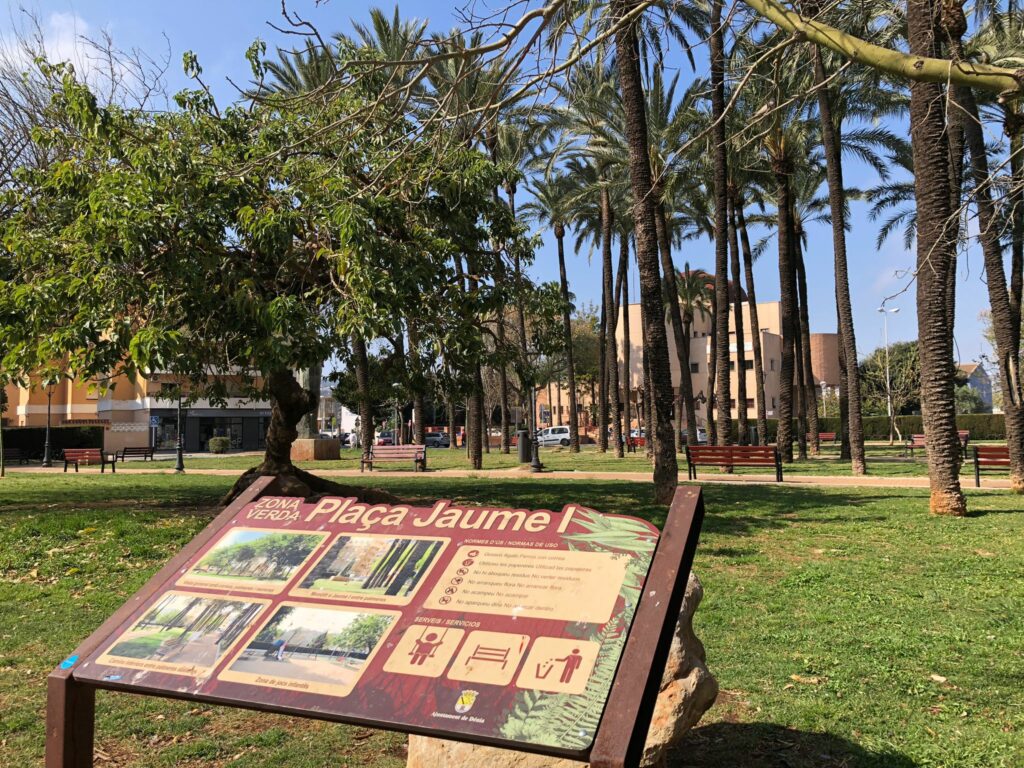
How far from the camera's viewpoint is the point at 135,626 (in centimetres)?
323

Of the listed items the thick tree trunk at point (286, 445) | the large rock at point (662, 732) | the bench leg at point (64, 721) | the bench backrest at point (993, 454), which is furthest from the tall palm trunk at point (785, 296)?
the bench leg at point (64, 721)

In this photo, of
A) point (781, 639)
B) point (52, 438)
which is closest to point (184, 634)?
point (781, 639)

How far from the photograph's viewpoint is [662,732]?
3693mm

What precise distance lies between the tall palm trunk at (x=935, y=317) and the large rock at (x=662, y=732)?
9267 millimetres

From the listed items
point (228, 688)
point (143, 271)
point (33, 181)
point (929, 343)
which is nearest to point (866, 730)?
point (228, 688)

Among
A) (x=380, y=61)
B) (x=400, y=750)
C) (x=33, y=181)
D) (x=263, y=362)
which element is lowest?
(x=400, y=750)

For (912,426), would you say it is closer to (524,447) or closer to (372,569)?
(524,447)

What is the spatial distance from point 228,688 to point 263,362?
7770 mm

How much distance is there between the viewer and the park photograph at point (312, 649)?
2.75m

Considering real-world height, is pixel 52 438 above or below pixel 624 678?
above

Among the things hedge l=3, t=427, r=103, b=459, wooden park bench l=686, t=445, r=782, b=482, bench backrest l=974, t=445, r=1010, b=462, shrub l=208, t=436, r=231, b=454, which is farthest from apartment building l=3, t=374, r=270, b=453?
bench backrest l=974, t=445, r=1010, b=462

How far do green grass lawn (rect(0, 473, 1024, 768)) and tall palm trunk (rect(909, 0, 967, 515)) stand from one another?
2.25 feet

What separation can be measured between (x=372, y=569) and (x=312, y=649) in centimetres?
43

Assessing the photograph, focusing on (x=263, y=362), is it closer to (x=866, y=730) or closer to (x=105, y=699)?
(x=105, y=699)
